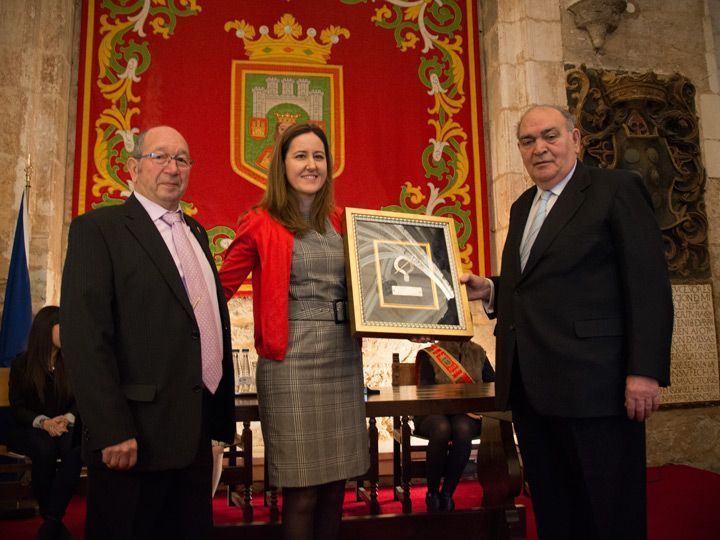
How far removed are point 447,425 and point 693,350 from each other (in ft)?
8.05

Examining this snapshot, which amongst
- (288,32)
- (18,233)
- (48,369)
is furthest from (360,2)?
(48,369)

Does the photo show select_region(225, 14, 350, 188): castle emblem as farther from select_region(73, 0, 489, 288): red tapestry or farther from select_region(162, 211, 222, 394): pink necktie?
select_region(162, 211, 222, 394): pink necktie

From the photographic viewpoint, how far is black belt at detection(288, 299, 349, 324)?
6.56 feet

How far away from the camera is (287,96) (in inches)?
205

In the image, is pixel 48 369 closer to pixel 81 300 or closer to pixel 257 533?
pixel 257 533

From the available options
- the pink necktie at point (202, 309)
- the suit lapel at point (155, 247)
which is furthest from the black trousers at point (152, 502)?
the suit lapel at point (155, 247)

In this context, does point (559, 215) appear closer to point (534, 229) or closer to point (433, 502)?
point (534, 229)

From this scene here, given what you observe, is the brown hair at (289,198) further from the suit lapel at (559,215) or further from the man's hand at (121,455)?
the man's hand at (121,455)

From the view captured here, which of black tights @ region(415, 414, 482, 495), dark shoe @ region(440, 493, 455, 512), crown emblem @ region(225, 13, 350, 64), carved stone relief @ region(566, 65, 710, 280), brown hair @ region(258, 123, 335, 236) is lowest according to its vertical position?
dark shoe @ region(440, 493, 455, 512)

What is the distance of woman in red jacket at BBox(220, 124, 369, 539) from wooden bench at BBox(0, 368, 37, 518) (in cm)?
240

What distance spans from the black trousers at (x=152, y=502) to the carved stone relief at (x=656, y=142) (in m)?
4.17

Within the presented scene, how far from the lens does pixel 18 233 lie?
4238mm

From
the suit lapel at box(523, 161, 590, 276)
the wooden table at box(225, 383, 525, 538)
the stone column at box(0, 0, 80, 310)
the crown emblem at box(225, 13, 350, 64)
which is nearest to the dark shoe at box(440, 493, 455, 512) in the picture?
the wooden table at box(225, 383, 525, 538)

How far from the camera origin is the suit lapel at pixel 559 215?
6.30 feet
